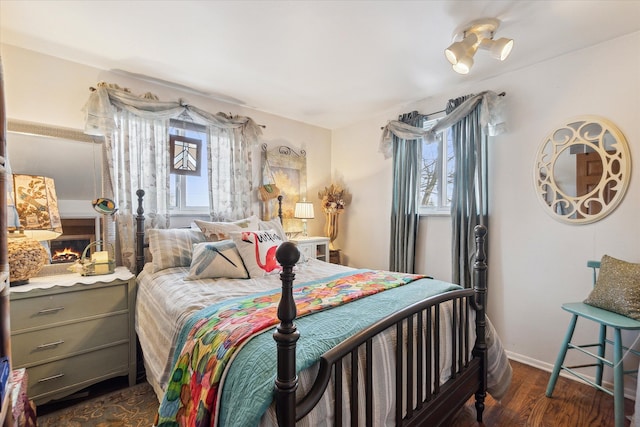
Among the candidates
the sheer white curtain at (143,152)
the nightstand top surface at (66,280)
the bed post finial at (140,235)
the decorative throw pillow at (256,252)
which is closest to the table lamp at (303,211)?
the sheer white curtain at (143,152)

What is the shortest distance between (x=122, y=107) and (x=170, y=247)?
1.25m

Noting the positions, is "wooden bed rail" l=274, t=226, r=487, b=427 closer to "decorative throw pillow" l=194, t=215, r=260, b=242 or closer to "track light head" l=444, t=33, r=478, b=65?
"track light head" l=444, t=33, r=478, b=65

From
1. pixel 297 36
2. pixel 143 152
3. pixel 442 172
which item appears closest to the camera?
pixel 297 36

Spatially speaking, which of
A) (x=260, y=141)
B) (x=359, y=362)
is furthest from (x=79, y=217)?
(x=359, y=362)

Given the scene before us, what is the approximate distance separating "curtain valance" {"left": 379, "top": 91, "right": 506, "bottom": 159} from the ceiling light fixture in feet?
2.21

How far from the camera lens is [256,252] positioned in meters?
2.21

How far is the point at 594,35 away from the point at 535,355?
2404mm

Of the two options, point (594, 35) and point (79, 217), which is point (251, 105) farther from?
point (594, 35)

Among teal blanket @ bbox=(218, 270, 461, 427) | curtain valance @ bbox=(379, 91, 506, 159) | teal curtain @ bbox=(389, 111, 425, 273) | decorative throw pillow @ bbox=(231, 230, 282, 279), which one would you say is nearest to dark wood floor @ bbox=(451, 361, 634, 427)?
teal blanket @ bbox=(218, 270, 461, 427)

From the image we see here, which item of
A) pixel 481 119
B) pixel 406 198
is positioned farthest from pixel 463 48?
pixel 406 198

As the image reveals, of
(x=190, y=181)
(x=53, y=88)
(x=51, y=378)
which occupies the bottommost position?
(x=51, y=378)

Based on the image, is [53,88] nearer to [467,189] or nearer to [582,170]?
[467,189]

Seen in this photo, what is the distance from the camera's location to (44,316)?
179cm

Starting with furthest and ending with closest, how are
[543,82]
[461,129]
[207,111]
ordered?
[207,111]
[461,129]
[543,82]
